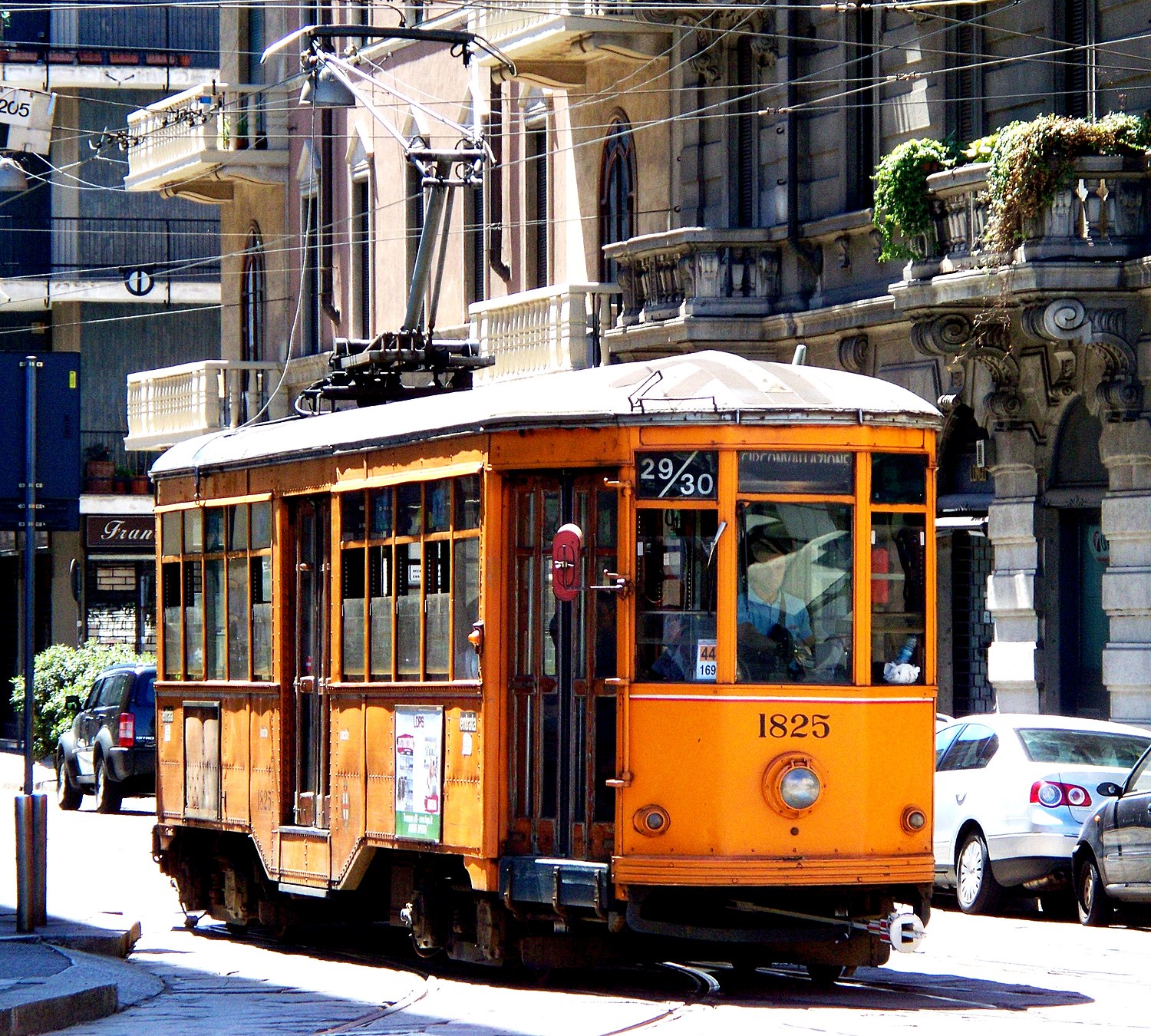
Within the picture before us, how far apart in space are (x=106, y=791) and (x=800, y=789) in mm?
18313

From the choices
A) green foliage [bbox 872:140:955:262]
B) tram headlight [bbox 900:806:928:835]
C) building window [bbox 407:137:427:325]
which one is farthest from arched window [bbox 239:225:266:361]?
tram headlight [bbox 900:806:928:835]

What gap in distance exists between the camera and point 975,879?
17.6 meters

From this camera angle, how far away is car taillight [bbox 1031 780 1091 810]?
17.2 m

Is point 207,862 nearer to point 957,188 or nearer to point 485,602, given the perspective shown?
point 485,602

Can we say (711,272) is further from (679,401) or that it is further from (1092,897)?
(679,401)

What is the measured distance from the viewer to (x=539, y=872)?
1205cm

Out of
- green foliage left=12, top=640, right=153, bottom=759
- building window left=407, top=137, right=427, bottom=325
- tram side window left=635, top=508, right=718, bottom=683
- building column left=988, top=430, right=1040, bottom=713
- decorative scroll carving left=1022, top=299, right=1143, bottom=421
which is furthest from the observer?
green foliage left=12, top=640, right=153, bottom=759

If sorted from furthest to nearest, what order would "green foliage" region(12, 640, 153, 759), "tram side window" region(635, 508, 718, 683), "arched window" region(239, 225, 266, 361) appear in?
"arched window" region(239, 225, 266, 361), "green foliage" region(12, 640, 153, 759), "tram side window" region(635, 508, 718, 683)

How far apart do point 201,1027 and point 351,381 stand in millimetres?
6464

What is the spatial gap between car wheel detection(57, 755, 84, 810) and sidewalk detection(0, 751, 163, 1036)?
13.9 meters

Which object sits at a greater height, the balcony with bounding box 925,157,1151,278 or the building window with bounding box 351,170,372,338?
the building window with bounding box 351,170,372,338

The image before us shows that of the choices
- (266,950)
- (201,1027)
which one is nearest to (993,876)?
(266,950)

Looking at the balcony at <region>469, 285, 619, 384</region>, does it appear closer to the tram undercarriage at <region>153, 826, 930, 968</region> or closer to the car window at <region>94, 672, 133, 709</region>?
the car window at <region>94, 672, 133, 709</region>

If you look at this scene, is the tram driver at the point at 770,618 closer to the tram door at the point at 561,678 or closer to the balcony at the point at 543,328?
the tram door at the point at 561,678
